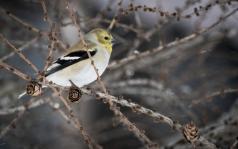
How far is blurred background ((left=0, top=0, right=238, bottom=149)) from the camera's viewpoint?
16.2ft

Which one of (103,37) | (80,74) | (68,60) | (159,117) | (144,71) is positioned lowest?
(159,117)

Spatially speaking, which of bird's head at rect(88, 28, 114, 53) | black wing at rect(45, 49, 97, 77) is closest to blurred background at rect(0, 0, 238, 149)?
bird's head at rect(88, 28, 114, 53)

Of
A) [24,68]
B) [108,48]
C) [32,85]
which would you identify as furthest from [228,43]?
[32,85]

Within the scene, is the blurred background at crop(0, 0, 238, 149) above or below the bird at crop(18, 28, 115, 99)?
above

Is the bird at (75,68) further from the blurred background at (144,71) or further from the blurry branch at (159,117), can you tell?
the blurry branch at (159,117)

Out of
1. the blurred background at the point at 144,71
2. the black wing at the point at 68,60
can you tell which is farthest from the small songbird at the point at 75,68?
the blurred background at the point at 144,71

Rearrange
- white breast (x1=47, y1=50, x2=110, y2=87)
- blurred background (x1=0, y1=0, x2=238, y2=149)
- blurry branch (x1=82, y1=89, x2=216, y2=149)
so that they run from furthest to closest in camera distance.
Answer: blurred background (x1=0, y1=0, x2=238, y2=149), white breast (x1=47, y1=50, x2=110, y2=87), blurry branch (x1=82, y1=89, x2=216, y2=149)

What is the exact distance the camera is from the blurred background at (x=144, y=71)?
4.95 metres

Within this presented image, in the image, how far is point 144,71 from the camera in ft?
25.7

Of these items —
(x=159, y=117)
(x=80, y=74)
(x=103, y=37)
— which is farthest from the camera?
(x=103, y=37)

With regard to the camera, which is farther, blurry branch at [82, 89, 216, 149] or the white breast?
the white breast

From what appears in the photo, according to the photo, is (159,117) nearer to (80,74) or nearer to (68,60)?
(80,74)

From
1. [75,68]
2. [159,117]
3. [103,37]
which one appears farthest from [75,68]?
[159,117]

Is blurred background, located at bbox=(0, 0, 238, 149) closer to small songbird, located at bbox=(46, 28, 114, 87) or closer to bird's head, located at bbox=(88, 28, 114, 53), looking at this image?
bird's head, located at bbox=(88, 28, 114, 53)
